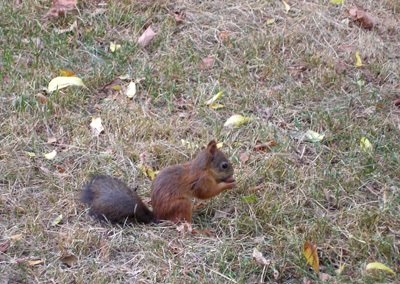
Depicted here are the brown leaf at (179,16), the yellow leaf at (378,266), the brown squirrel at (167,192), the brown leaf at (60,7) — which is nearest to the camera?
the yellow leaf at (378,266)

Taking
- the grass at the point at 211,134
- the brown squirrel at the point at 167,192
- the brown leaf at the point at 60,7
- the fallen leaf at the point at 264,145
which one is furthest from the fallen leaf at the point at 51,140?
the brown leaf at the point at 60,7

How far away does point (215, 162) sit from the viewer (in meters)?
3.69

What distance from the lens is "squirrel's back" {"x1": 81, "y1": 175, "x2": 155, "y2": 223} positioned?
3455 mm

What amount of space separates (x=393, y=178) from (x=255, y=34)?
1868 mm

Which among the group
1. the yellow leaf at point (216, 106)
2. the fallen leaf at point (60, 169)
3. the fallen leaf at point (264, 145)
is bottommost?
the fallen leaf at point (60, 169)

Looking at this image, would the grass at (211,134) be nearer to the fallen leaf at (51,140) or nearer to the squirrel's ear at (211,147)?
the fallen leaf at (51,140)

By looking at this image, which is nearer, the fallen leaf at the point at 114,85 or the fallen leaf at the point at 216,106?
the fallen leaf at the point at 216,106

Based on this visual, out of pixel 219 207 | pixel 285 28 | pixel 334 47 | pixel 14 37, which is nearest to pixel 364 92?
pixel 334 47

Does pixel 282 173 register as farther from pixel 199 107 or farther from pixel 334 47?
pixel 334 47

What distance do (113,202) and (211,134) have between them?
1113mm

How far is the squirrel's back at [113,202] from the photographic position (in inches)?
136

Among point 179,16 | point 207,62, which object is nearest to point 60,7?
point 179,16

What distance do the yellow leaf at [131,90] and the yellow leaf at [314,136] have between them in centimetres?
126

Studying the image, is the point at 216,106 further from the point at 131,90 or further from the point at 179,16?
the point at 179,16
